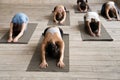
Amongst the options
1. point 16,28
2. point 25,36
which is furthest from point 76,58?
point 16,28

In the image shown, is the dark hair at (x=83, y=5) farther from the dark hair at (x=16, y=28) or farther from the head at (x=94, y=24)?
the dark hair at (x=16, y=28)

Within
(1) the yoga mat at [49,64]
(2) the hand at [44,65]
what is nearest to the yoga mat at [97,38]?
(1) the yoga mat at [49,64]

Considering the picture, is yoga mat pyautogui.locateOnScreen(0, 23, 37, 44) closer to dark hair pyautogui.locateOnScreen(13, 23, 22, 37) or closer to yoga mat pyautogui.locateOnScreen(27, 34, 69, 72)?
dark hair pyautogui.locateOnScreen(13, 23, 22, 37)

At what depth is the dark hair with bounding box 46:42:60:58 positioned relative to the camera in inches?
112

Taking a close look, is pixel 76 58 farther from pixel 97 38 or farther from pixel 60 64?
pixel 97 38

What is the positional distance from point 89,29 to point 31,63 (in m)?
A: 1.53

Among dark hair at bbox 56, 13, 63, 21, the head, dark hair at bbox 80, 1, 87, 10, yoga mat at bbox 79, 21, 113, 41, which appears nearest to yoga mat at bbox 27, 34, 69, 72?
yoga mat at bbox 79, 21, 113, 41

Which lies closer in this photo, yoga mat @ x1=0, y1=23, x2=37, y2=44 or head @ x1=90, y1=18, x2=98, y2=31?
yoga mat @ x1=0, y1=23, x2=37, y2=44

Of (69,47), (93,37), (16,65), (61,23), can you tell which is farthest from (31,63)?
(61,23)

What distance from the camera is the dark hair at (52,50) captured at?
2.85 m

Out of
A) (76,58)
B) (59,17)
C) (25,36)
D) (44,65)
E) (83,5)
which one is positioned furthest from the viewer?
(83,5)

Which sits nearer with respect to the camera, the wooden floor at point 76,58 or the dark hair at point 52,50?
the wooden floor at point 76,58

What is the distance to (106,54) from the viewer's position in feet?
10.5

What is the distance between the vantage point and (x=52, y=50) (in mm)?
2877
